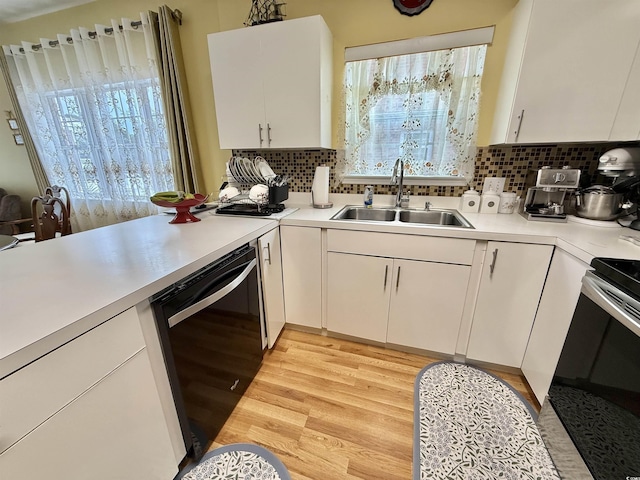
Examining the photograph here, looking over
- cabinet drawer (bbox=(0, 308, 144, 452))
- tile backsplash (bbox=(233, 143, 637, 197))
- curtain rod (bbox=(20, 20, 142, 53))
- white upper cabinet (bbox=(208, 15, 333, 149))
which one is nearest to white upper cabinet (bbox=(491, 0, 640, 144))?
tile backsplash (bbox=(233, 143, 637, 197))

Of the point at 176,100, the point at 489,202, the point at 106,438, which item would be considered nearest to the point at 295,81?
the point at 176,100

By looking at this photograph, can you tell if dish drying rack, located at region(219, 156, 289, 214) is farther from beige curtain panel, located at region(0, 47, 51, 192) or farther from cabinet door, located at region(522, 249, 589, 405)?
beige curtain panel, located at region(0, 47, 51, 192)

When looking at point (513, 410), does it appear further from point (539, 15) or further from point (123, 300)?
point (539, 15)

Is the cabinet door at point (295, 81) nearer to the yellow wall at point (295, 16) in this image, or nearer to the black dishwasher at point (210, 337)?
the yellow wall at point (295, 16)

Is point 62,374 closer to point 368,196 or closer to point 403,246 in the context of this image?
point 403,246

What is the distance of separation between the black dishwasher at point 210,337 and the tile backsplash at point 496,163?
978 mm

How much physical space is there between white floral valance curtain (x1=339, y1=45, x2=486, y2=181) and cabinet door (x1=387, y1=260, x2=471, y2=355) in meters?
0.78

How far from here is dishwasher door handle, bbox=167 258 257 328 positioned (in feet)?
2.87

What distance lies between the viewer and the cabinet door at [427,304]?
1487mm

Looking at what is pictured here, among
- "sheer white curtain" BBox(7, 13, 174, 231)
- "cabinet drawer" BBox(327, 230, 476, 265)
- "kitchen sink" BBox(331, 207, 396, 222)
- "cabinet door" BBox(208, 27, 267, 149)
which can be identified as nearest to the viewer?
"cabinet drawer" BBox(327, 230, 476, 265)

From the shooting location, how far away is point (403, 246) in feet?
4.95

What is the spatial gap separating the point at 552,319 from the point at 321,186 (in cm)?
153

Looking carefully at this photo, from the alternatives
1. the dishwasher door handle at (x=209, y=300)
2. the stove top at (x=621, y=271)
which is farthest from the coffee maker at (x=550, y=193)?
the dishwasher door handle at (x=209, y=300)

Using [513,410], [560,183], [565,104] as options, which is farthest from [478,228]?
[513,410]
